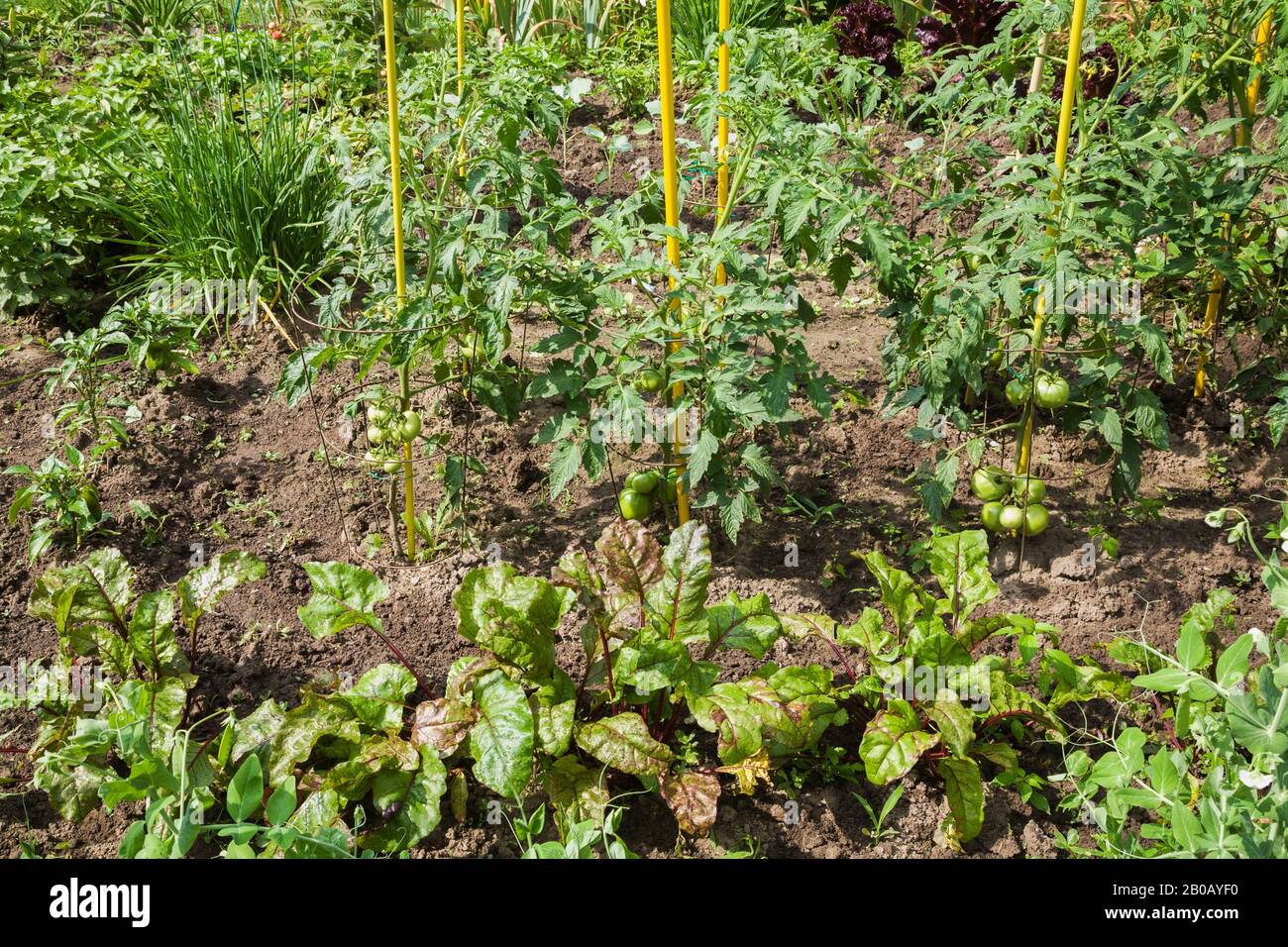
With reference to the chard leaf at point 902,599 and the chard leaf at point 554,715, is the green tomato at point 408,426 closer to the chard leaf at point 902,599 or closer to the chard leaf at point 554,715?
the chard leaf at point 554,715

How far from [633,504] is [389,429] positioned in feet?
2.16

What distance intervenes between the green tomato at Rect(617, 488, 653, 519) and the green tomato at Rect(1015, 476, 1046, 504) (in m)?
0.98

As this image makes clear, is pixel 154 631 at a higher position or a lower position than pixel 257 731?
higher

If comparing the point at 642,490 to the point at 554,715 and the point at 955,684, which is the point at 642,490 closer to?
the point at 554,715

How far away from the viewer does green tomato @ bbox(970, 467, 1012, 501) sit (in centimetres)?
329

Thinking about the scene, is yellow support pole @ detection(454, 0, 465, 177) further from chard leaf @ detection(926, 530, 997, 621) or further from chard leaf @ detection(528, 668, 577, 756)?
chard leaf @ detection(926, 530, 997, 621)

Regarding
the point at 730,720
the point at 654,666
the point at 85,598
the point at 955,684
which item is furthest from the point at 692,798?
the point at 85,598

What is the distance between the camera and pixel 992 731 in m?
2.86

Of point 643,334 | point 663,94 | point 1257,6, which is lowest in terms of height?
point 643,334

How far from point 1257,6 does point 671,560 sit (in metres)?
2.18

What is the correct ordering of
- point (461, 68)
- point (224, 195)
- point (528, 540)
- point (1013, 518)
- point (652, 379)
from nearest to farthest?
point (652, 379), point (461, 68), point (1013, 518), point (528, 540), point (224, 195)

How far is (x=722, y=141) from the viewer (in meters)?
3.35

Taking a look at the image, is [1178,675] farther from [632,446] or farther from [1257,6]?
[1257,6]

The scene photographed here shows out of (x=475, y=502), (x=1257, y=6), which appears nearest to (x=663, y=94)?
(x=475, y=502)
